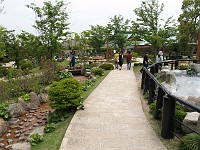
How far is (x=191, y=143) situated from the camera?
3.86 metres

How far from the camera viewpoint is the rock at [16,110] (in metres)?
7.40

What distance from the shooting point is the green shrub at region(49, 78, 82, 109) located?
6.42 m

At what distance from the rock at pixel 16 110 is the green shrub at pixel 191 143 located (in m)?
5.45

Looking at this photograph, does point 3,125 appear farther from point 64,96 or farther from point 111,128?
point 111,128

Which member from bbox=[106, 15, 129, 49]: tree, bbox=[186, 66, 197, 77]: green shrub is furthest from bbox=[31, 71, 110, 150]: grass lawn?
bbox=[106, 15, 129, 49]: tree

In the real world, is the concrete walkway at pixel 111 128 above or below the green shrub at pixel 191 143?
below

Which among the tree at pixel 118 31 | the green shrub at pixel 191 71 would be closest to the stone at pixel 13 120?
the green shrub at pixel 191 71

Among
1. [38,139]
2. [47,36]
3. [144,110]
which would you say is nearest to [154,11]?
[47,36]

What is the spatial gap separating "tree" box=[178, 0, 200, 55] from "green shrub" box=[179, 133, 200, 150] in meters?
27.1

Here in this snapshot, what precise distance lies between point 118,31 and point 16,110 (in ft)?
68.4

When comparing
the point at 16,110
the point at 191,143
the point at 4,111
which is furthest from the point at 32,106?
the point at 191,143

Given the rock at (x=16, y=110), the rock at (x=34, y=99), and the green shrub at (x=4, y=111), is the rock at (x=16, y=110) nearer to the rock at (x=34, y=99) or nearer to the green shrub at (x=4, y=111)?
the green shrub at (x=4, y=111)

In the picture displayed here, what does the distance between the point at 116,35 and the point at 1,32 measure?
1286 centimetres

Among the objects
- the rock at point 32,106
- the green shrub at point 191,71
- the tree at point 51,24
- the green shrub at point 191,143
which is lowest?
the rock at point 32,106
